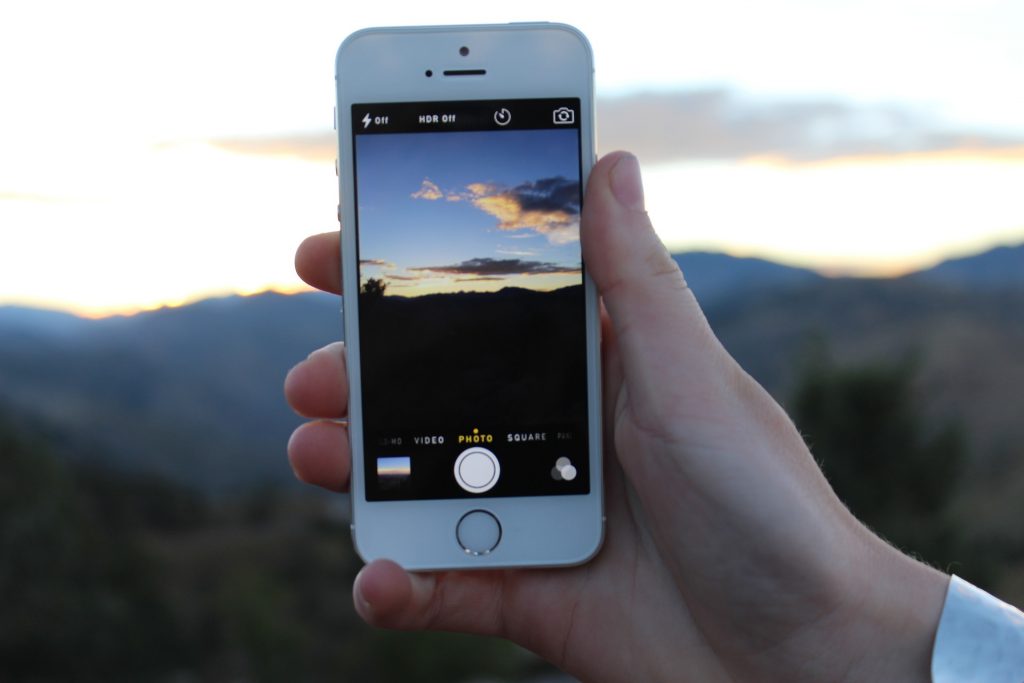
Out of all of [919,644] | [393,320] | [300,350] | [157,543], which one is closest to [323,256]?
[393,320]

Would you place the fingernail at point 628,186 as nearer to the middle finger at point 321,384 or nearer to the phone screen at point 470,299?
the phone screen at point 470,299

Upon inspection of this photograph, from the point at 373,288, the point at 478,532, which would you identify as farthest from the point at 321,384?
the point at 478,532

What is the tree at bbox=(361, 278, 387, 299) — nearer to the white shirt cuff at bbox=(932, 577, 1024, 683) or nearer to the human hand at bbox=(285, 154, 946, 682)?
the human hand at bbox=(285, 154, 946, 682)

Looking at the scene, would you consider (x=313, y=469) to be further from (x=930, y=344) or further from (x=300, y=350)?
(x=930, y=344)

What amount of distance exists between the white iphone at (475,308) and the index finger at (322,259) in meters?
0.14

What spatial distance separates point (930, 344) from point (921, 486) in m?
12.9

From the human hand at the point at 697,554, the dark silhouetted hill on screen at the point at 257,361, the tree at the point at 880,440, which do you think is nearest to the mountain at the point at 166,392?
the dark silhouetted hill on screen at the point at 257,361

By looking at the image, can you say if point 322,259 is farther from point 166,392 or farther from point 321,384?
point 166,392

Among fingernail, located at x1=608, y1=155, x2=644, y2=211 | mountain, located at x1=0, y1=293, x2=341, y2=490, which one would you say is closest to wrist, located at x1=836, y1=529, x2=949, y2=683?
fingernail, located at x1=608, y1=155, x2=644, y2=211

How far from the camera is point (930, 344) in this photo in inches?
1362

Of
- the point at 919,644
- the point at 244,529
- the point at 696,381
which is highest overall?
the point at 696,381

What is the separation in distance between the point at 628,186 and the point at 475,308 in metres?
0.55

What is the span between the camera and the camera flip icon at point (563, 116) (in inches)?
105

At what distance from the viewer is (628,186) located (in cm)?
252
